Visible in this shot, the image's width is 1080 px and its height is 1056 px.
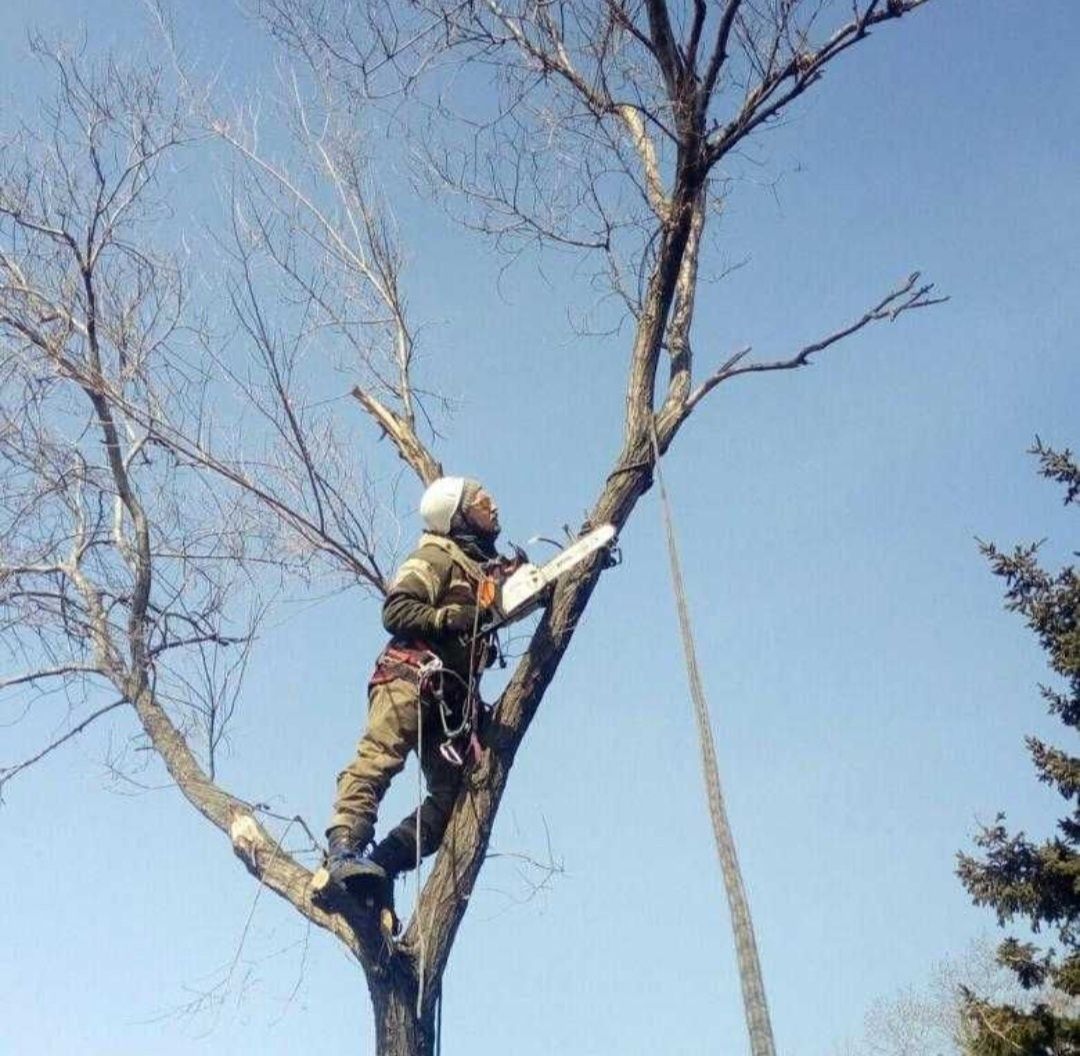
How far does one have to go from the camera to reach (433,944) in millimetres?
4168

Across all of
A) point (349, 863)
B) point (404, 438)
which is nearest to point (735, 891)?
point (349, 863)

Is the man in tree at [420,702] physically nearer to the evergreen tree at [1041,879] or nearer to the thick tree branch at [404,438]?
the thick tree branch at [404,438]

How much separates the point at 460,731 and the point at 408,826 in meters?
0.36

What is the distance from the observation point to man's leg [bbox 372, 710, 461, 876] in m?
4.39

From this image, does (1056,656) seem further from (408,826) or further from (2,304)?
(2,304)

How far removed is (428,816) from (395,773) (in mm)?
201

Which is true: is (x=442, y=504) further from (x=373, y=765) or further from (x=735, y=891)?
(x=735, y=891)

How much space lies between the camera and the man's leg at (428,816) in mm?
4391

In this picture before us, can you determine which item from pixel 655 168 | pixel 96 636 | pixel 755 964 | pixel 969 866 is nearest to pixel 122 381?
pixel 96 636

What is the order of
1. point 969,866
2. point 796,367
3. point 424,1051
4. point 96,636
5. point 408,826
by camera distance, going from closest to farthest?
1. point 424,1051
2. point 408,826
3. point 796,367
4. point 96,636
5. point 969,866

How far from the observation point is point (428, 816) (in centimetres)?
449

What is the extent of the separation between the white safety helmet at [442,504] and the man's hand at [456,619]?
15.9 inches

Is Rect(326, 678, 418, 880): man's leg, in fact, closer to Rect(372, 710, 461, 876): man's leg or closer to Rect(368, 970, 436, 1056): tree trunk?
Rect(372, 710, 461, 876): man's leg

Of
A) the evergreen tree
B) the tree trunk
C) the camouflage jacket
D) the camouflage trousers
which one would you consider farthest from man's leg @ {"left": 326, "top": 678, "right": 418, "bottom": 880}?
the evergreen tree
